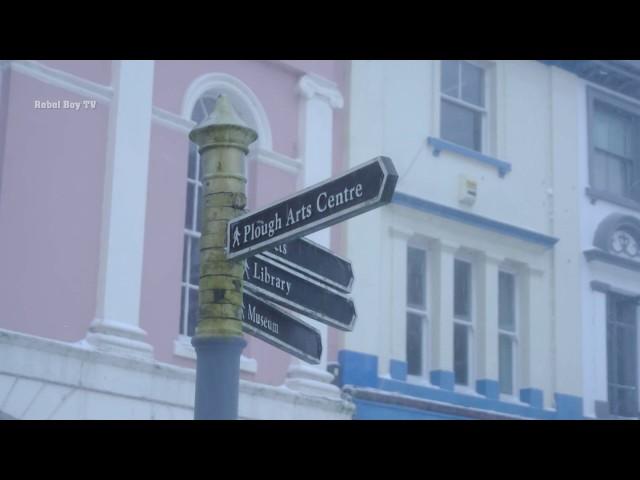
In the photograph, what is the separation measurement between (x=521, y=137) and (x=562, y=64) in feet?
3.71

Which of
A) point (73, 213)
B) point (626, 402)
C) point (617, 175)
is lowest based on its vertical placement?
point (626, 402)

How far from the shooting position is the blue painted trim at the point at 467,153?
43.5 feet

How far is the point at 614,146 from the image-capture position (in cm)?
1520

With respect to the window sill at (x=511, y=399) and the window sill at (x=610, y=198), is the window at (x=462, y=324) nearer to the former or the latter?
the window sill at (x=511, y=399)

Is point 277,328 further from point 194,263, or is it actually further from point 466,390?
point 466,390

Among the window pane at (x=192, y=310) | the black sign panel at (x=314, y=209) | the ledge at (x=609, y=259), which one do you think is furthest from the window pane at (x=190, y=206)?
the black sign panel at (x=314, y=209)

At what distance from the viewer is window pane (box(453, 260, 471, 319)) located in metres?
13.4

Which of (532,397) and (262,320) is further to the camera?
(532,397)

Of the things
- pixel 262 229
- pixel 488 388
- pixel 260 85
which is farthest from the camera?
pixel 488 388

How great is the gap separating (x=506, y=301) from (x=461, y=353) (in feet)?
3.34

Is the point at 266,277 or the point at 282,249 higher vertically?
the point at 282,249

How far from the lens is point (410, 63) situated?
1335 centimetres

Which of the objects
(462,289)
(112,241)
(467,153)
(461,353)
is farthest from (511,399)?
(112,241)
